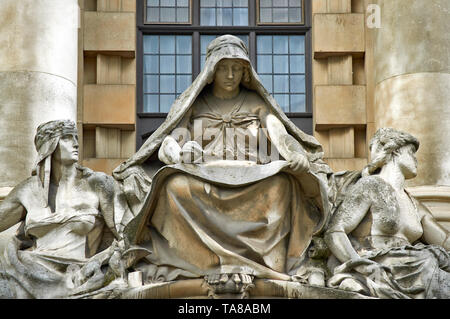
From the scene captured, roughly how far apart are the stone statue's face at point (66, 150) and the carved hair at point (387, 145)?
3.79 meters

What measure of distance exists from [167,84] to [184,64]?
43 centimetres

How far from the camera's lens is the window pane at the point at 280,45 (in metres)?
26.6

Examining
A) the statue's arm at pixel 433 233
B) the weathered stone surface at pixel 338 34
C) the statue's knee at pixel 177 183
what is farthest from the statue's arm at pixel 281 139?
the weathered stone surface at pixel 338 34

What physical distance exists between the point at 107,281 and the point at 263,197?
219 cm

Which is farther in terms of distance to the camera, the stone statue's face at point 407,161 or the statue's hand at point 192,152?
the stone statue's face at point 407,161

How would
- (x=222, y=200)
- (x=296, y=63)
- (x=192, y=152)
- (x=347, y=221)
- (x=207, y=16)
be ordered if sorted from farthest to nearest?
(x=207, y=16)
(x=296, y=63)
(x=347, y=221)
(x=192, y=152)
(x=222, y=200)

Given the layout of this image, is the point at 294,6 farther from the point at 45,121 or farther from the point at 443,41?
the point at 45,121

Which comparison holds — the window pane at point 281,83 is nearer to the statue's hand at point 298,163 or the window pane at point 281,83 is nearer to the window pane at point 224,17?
the window pane at point 224,17

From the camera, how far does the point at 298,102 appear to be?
26.4 metres

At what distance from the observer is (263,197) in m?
20.8

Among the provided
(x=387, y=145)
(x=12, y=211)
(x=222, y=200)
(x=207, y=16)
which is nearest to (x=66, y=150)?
(x=12, y=211)

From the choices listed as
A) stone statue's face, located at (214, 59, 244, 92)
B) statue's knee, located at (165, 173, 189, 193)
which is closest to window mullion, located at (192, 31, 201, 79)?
stone statue's face, located at (214, 59, 244, 92)

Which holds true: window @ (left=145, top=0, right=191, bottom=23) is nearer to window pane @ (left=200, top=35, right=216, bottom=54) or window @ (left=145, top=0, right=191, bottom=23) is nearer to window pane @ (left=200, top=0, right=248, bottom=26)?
window pane @ (left=200, top=0, right=248, bottom=26)

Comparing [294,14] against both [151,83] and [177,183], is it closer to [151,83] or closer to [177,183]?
[151,83]
